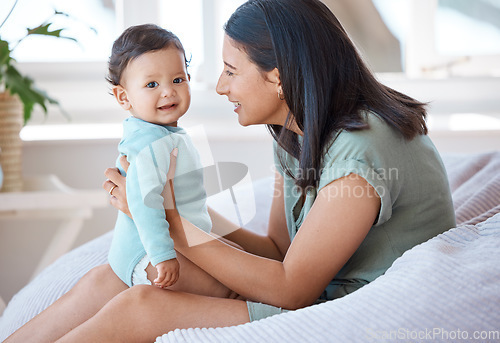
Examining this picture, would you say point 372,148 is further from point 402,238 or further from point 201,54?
point 201,54

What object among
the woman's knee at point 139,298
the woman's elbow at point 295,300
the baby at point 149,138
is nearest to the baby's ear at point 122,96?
the baby at point 149,138

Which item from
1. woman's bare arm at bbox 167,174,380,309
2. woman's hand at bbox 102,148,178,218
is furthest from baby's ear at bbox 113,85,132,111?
woman's bare arm at bbox 167,174,380,309

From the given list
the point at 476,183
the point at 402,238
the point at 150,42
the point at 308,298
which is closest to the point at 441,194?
the point at 402,238

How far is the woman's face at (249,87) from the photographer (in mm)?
1111

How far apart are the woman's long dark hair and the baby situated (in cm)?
16

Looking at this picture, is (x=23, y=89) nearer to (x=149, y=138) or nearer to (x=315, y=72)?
(x=149, y=138)

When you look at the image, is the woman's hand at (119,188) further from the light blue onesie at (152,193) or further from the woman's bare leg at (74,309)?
the woman's bare leg at (74,309)

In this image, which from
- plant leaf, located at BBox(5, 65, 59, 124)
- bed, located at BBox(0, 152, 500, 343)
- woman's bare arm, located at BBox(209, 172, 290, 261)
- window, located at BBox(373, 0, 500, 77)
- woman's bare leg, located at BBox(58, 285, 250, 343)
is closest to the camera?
bed, located at BBox(0, 152, 500, 343)

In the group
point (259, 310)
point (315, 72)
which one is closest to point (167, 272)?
point (259, 310)

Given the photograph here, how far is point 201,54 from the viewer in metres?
2.29

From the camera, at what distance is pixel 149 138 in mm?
1019

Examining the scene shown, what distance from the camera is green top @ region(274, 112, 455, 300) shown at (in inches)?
38.4

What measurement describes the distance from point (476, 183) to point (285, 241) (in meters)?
0.53

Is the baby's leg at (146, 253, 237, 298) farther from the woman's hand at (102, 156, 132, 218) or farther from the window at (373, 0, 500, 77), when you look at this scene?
the window at (373, 0, 500, 77)
